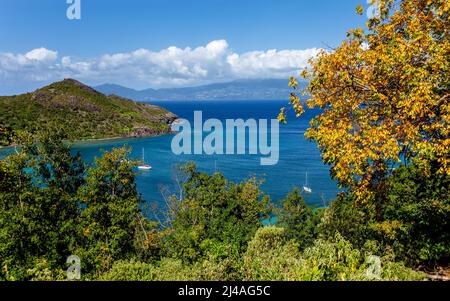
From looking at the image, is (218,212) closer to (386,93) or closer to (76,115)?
(386,93)

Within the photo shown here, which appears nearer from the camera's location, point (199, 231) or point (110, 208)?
point (110, 208)

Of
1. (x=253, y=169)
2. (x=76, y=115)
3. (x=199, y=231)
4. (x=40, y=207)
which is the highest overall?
(x=76, y=115)

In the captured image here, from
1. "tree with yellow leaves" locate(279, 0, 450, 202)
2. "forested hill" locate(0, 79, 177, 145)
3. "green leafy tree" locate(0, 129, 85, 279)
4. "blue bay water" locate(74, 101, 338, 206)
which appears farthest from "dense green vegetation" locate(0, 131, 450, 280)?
"forested hill" locate(0, 79, 177, 145)

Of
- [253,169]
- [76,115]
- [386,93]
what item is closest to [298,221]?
[386,93]

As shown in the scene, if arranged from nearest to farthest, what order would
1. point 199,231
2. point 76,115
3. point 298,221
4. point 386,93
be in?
point 386,93 → point 199,231 → point 298,221 → point 76,115

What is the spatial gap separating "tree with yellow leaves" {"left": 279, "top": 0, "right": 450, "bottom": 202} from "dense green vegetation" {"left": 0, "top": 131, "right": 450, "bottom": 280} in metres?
3.85

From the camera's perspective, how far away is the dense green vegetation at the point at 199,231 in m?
15.3

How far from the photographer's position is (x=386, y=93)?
1260 centimetres

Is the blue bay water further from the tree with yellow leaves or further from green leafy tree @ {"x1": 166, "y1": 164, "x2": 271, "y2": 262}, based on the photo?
the tree with yellow leaves

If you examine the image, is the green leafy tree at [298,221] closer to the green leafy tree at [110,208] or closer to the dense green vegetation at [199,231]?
the dense green vegetation at [199,231]

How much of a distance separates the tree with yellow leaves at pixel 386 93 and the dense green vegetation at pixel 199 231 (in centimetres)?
385

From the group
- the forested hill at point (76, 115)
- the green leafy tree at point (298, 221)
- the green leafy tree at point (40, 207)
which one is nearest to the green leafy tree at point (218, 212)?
the green leafy tree at point (298, 221)

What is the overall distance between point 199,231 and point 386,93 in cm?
2397
